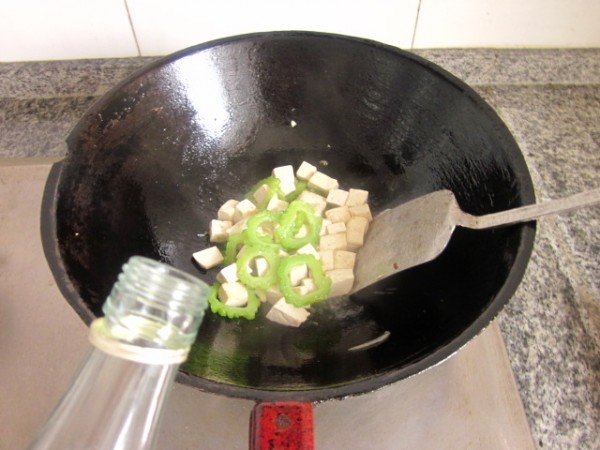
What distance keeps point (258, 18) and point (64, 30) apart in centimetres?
37

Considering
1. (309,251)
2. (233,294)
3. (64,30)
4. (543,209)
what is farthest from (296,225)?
(64,30)

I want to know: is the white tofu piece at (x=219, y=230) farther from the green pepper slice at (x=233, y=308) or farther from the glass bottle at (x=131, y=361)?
the glass bottle at (x=131, y=361)

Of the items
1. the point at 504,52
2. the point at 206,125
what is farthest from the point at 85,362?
the point at 504,52

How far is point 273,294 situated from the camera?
0.75 m

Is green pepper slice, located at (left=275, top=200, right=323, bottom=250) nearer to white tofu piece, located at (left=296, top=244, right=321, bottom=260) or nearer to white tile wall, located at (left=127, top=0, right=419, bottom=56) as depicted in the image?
white tofu piece, located at (left=296, top=244, right=321, bottom=260)

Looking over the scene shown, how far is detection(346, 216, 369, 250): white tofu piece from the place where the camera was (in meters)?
0.79

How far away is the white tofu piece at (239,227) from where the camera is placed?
0.78 m

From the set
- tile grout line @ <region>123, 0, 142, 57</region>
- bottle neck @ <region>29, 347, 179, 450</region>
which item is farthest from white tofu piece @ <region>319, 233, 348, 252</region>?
tile grout line @ <region>123, 0, 142, 57</region>

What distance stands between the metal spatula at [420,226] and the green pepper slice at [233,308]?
144 millimetres

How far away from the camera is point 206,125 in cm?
81

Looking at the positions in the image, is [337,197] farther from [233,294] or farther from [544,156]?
[544,156]

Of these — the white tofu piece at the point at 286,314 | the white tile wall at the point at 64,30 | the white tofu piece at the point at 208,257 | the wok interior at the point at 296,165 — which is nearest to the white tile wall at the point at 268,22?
the white tile wall at the point at 64,30

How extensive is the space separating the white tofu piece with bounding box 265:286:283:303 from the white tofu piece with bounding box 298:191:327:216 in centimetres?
15

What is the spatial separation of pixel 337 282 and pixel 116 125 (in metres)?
0.37
